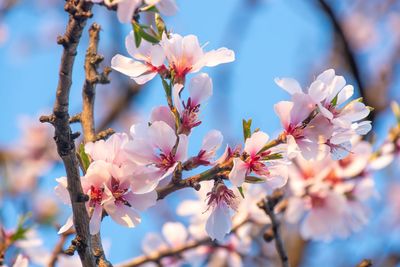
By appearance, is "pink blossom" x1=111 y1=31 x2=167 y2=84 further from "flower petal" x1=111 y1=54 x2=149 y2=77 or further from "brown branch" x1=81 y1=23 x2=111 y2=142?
"brown branch" x1=81 y1=23 x2=111 y2=142

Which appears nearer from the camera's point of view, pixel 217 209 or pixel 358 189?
pixel 217 209

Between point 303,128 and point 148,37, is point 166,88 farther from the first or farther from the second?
point 303,128

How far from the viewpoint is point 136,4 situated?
968mm

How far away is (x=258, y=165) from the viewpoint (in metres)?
1.17

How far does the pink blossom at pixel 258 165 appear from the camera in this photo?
112 cm

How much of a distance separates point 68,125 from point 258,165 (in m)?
0.36

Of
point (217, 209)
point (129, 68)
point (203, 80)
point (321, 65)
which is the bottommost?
point (217, 209)

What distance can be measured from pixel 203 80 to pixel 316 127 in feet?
0.78

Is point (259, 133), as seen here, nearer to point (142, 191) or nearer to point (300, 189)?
point (142, 191)

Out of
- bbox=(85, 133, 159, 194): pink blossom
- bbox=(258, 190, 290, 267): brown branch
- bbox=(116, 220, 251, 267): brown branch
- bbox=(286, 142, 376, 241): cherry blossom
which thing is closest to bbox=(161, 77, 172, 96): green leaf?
bbox=(85, 133, 159, 194): pink blossom

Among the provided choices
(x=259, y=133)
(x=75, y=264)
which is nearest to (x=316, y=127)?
(x=259, y=133)

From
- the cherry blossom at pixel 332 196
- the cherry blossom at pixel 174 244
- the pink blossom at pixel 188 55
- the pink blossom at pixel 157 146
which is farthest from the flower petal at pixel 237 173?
the cherry blossom at pixel 332 196

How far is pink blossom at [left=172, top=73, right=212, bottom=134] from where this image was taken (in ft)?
3.93

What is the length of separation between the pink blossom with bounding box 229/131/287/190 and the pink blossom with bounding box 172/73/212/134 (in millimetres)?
123
